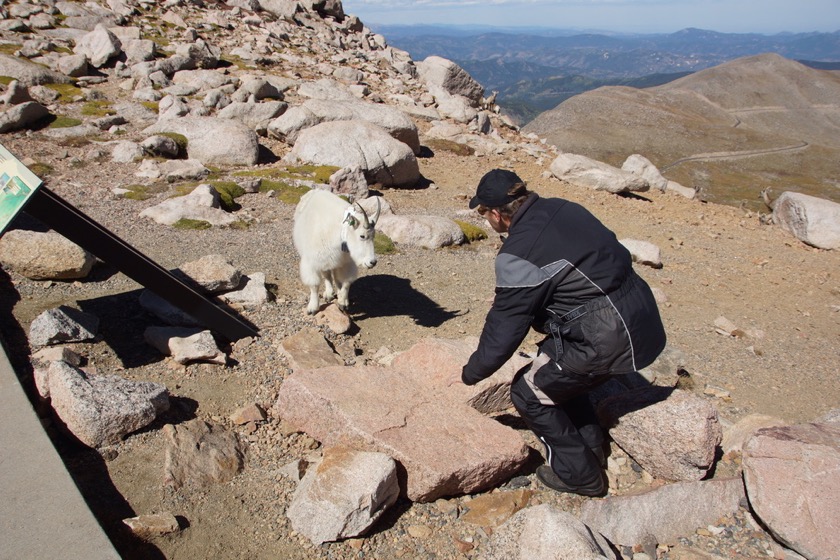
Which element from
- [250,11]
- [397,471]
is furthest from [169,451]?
[250,11]

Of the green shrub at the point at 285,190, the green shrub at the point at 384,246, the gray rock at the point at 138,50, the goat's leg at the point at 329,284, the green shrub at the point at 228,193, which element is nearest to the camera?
the goat's leg at the point at 329,284

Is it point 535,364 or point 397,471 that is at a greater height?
point 535,364

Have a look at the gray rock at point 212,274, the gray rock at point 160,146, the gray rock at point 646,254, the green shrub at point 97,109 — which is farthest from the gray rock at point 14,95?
the gray rock at point 646,254

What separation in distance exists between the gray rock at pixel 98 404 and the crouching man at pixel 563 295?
3.93 meters

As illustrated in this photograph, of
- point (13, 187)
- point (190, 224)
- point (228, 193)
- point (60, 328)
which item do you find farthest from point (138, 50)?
point (13, 187)

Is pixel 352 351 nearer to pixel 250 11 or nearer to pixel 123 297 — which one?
pixel 123 297

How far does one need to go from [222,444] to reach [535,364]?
12.6 ft

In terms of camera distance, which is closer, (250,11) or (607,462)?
(607,462)

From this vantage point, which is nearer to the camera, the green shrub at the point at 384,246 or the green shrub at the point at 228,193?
the green shrub at the point at 384,246

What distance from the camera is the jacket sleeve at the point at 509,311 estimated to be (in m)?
5.36

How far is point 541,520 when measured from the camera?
17.2 feet

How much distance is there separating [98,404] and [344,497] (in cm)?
312

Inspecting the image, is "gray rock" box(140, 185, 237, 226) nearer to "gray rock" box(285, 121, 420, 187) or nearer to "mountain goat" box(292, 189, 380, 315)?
"mountain goat" box(292, 189, 380, 315)

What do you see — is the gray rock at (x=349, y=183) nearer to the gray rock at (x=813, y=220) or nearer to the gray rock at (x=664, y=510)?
the gray rock at (x=664, y=510)
